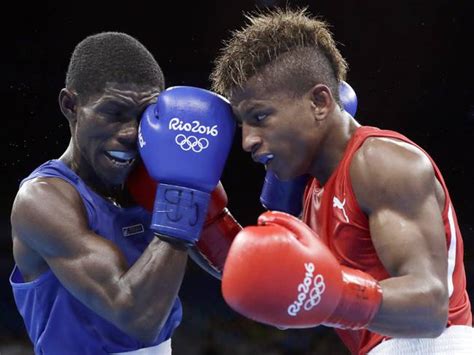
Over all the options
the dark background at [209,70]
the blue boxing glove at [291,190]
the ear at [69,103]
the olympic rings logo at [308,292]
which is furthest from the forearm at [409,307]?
the dark background at [209,70]

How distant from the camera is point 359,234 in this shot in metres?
2.27

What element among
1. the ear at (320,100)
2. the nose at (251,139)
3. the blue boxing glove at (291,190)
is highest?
the ear at (320,100)

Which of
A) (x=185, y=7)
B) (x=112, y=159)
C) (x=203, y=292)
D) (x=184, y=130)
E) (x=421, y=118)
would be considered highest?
(x=184, y=130)

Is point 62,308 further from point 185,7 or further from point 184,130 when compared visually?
point 185,7

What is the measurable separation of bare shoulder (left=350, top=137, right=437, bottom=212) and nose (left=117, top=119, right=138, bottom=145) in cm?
79

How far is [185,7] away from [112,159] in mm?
4187

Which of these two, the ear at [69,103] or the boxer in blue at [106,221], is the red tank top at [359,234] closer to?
the boxer in blue at [106,221]

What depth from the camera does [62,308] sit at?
2602 millimetres

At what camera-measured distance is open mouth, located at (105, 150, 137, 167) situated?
2.65m

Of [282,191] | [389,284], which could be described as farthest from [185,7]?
[389,284]

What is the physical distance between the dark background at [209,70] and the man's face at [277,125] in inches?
170

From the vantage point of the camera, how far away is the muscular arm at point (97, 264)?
2.36m

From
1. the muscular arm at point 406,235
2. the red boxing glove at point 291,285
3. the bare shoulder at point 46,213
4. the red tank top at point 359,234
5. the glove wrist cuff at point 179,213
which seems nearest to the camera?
the red boxing glove at point 291,285

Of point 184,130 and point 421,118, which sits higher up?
point 184,130
